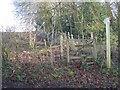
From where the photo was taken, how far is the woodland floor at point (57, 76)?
4672mm

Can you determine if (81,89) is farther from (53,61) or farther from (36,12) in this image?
(36,12)

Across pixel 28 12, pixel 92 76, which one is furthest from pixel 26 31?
pixel 92 76

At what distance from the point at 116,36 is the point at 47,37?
101 centimetres

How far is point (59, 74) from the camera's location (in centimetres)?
468

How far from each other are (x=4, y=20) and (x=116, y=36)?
1.66 metres

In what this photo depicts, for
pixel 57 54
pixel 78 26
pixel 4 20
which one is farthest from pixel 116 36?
pixel 4 20

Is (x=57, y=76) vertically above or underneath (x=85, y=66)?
underneath

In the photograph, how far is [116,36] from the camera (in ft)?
15.1

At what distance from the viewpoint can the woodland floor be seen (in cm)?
467

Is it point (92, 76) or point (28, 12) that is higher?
point (28, 12)

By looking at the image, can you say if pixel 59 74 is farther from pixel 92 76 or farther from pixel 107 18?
pixel 107 18

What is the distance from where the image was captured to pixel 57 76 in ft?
15.4

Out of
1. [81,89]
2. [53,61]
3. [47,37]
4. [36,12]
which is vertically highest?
[36,12]

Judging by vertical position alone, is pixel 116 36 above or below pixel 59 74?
above
